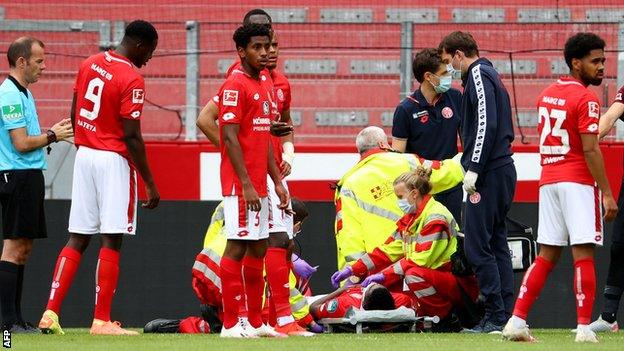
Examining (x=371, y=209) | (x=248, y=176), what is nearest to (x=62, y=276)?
(x=248, y=176)

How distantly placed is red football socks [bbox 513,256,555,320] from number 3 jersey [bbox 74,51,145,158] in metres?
2.60

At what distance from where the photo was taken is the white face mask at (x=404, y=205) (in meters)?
9.01

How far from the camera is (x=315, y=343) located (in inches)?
286

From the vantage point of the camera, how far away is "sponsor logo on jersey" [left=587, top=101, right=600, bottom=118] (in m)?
7.33

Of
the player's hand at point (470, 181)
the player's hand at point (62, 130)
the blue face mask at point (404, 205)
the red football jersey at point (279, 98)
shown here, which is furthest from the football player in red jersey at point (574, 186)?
the player's hand at point (62, 130)

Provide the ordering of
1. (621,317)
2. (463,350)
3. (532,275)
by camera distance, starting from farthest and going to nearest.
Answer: (621,317)
(532,275)
(463,350)

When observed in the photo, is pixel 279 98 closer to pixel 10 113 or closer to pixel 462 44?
Result: pixel 462 44

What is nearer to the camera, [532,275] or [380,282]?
[532,275]

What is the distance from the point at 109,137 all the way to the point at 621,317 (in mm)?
4933

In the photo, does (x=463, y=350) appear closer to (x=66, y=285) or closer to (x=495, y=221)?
(x=495, y=221)

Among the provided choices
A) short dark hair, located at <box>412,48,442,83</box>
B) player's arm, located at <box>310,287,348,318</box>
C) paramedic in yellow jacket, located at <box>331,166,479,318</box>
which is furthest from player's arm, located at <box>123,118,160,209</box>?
short dark hair, located at <box>412,48,442,83</box>

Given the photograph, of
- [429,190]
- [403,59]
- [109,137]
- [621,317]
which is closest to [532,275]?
[429,190]

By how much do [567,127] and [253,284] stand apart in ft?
6.77

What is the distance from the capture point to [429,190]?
354 inches
